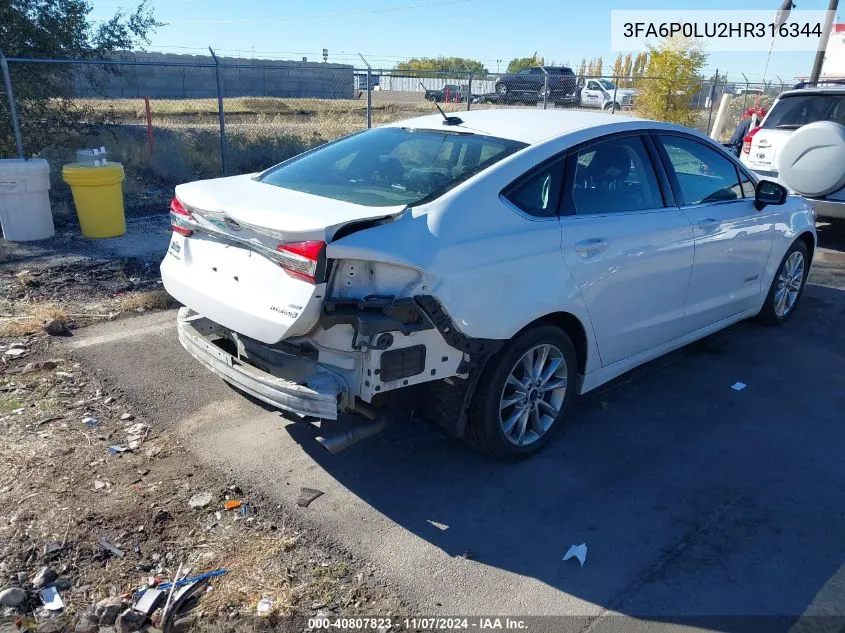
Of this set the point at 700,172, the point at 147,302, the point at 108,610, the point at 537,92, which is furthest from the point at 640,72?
the point at 108,610

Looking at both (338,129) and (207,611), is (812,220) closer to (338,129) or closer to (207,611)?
(207,611)

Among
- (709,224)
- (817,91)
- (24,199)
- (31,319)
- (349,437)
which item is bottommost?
(31,319)

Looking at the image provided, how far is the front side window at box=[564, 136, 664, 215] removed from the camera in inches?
149

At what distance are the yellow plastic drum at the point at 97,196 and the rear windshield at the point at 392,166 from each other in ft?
14.1

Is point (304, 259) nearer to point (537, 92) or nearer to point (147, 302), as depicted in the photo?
point (147, 302)

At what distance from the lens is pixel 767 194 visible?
5082 millimetres

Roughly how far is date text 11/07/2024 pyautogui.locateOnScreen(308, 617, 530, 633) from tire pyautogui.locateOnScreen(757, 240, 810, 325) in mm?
4210

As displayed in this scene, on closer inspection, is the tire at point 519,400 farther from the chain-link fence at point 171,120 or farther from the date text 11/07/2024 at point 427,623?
the chain-link fence at point 171,120

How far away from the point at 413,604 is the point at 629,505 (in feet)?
4.21

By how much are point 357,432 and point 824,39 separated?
68.8 ft

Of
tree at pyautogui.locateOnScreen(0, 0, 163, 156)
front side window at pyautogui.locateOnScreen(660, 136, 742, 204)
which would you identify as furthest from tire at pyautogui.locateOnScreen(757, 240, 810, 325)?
tree at pyautogui.locateOnScreen(0, 0, 163, 156)

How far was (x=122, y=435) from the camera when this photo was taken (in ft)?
12.7

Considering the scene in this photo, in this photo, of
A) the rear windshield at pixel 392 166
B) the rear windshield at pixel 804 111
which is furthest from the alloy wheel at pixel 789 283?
the rear windshield at pixel 804 111

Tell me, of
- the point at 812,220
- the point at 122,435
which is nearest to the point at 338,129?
the point at 812,220
